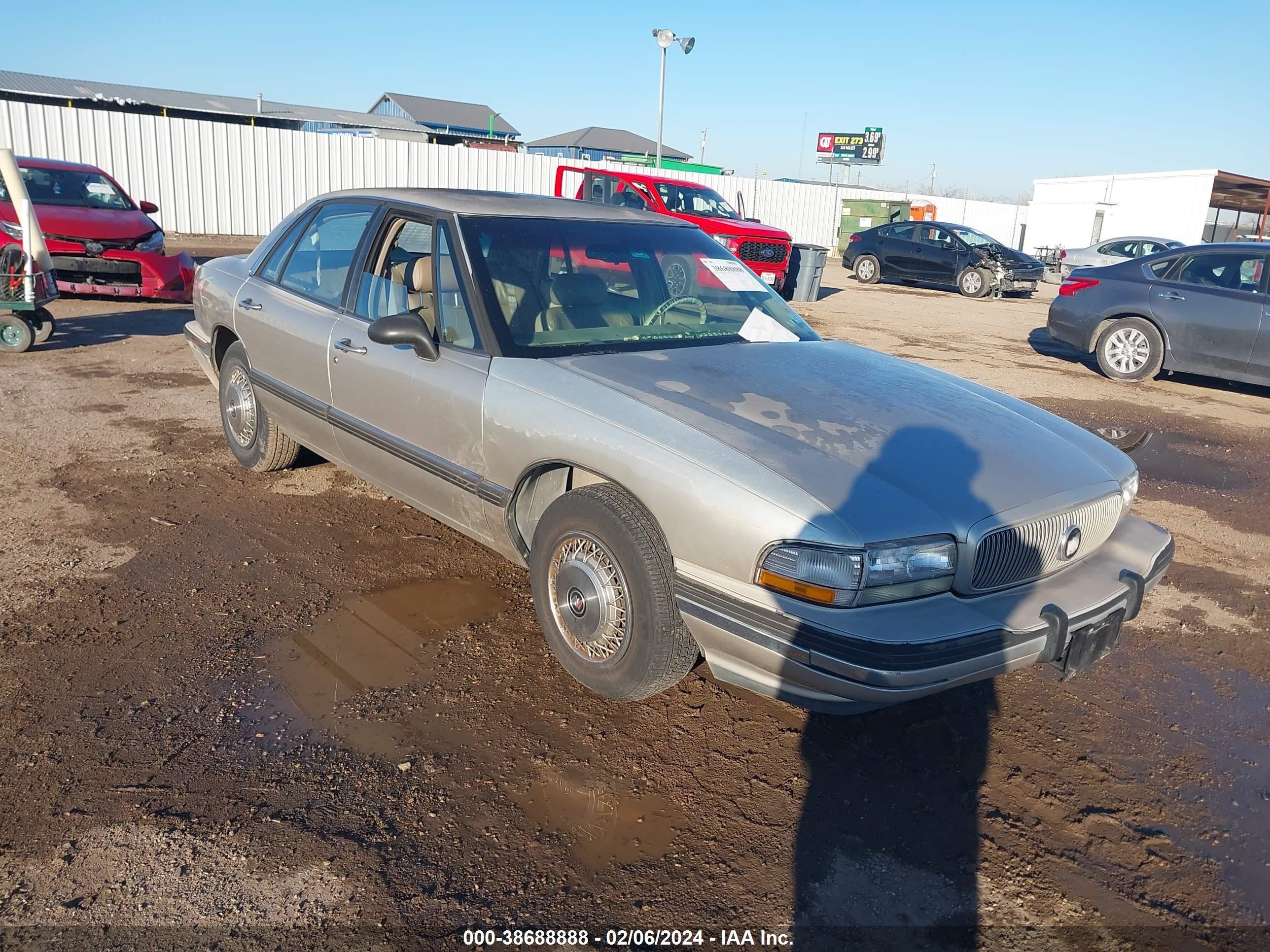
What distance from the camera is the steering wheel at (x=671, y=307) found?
4031mm

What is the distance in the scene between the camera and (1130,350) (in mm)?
10531

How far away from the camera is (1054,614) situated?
111 inches

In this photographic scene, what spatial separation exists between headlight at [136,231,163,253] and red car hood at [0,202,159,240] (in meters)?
0.06

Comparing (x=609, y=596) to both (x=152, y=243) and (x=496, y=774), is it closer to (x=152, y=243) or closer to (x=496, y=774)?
(x=496, y=774)

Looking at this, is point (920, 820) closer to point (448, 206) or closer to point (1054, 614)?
point (1054, 614)

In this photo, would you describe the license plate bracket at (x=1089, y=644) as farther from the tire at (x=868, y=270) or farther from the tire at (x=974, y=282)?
the tire at (x=868, y=270)

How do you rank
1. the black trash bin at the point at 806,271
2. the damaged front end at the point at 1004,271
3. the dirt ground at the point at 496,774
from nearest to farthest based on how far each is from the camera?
1. the dirt ground at the point at 496,774
2. the black trash bin at the point at 806,271
3. the damaged front end at the point at 1004,271

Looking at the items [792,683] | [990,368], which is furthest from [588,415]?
[990,368]

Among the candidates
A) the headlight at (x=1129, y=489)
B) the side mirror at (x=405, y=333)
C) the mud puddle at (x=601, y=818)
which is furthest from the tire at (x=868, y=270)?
the mud puddle at (x=601, y=818)

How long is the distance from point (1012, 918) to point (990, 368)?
31.3ft

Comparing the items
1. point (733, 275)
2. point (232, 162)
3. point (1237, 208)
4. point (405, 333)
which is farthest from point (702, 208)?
point (1237, 208)

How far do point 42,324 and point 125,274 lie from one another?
2076 millimetres

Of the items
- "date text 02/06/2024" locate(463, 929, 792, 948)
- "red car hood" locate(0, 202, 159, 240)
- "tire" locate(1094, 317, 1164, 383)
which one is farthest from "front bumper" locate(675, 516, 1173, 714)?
"red car hood" locate(0, 202, 159, 240)

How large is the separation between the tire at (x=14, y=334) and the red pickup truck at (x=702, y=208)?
8720 mm
